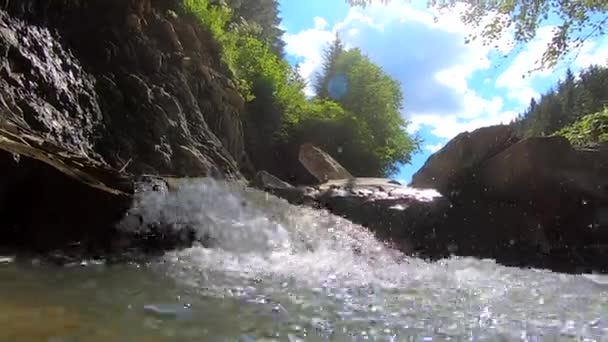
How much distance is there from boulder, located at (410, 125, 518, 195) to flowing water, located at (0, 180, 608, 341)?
16.3 ft

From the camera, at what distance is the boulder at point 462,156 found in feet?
34.6

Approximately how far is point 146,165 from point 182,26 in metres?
7.39

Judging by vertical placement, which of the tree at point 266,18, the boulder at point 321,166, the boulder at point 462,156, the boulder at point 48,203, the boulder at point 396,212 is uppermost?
the tree at point 266,18

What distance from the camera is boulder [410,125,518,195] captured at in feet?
34.6

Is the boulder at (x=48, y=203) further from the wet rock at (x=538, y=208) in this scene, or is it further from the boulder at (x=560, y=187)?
the boulder at (x=560, y=187)

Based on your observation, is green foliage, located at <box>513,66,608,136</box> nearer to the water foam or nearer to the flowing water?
the water foam

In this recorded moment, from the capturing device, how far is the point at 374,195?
9203mm

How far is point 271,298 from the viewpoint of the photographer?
307 centimetres

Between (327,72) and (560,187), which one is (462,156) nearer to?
(560,187)

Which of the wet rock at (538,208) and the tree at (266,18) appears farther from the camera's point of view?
the tree at (266,18)

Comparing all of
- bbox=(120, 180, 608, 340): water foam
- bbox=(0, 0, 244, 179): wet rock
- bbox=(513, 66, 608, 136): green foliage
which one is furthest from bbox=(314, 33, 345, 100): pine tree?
bbox=(120, 180, 608, 340): water foam

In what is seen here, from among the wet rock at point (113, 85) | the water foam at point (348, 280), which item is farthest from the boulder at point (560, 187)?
the wet rock at point (113, 85)

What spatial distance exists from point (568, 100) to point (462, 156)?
1082 inches

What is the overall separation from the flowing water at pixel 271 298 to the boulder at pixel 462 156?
4.96m
